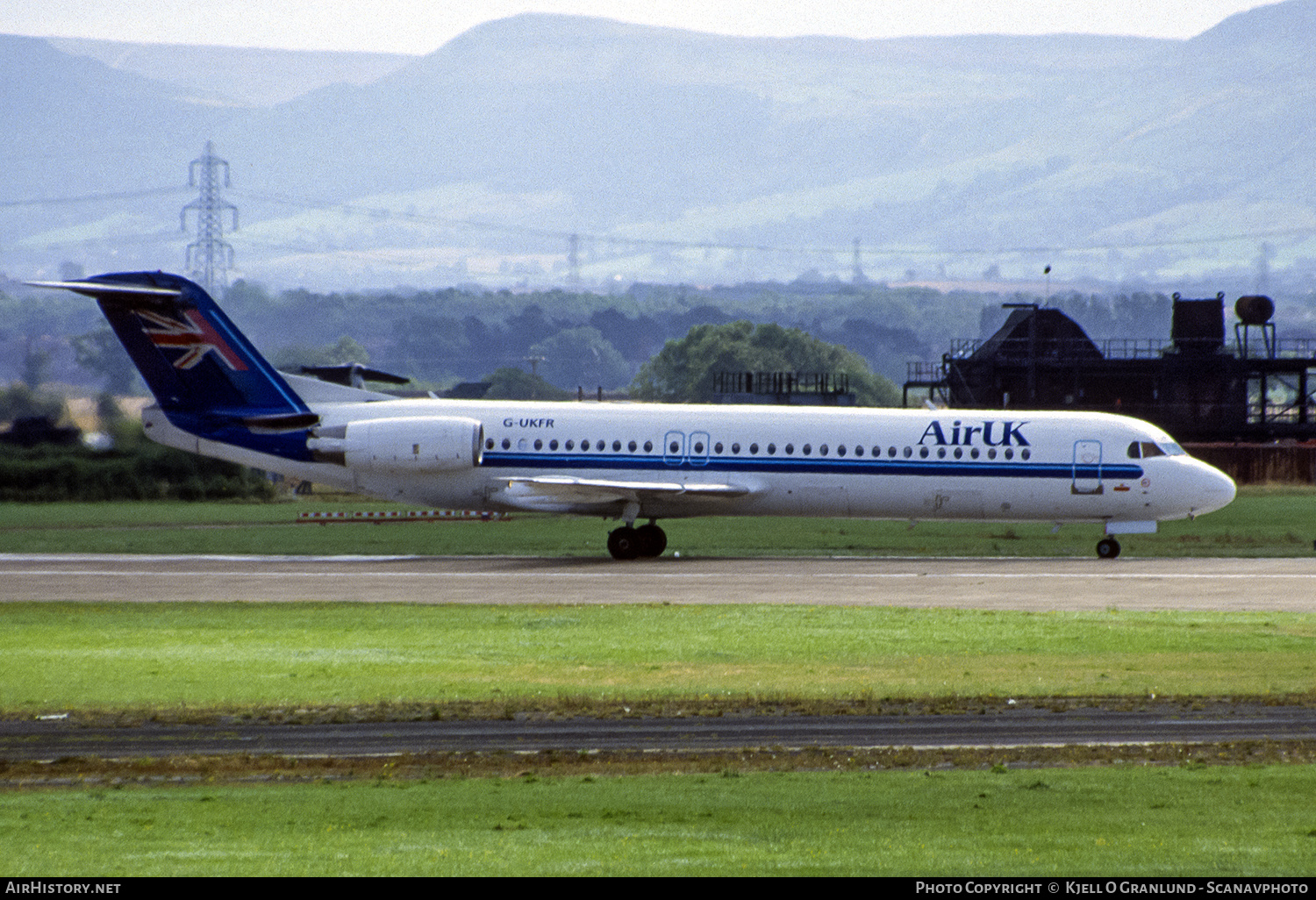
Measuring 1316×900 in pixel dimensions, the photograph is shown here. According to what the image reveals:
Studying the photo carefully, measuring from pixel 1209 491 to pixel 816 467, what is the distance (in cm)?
937

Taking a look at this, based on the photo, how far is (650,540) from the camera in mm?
39469

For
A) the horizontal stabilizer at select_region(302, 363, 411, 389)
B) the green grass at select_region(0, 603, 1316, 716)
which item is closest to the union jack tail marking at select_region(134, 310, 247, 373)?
the horizontal stabilizer at select_region(302, 363, 411, 389)

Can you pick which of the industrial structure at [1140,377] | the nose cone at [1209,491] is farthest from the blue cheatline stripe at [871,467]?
the industrial structure at [1140,377]

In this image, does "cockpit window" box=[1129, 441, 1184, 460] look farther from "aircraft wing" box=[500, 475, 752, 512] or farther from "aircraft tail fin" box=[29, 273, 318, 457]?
"aircraft tail fin" box=[29, 273, 318, 457]

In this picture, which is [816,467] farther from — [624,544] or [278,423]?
[278,423]

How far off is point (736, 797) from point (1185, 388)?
228 feet

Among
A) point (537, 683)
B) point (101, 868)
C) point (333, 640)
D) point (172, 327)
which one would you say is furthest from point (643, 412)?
point (101, 868)

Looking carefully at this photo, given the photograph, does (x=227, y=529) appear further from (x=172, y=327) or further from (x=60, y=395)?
(x=60, y=395)

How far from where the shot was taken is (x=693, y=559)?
1526 inches

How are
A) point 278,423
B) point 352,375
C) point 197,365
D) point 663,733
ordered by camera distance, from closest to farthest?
1. point 663,733
2. point 197,365
3. point 278,423
4. point 352,375

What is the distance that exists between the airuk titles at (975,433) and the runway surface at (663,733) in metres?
20.8

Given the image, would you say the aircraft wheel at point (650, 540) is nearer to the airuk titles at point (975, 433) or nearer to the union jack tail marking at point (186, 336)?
the airuk titles at point (975, 433)

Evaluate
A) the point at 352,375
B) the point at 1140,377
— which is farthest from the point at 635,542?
the point at 1140,377

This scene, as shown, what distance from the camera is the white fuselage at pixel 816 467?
3938cm
